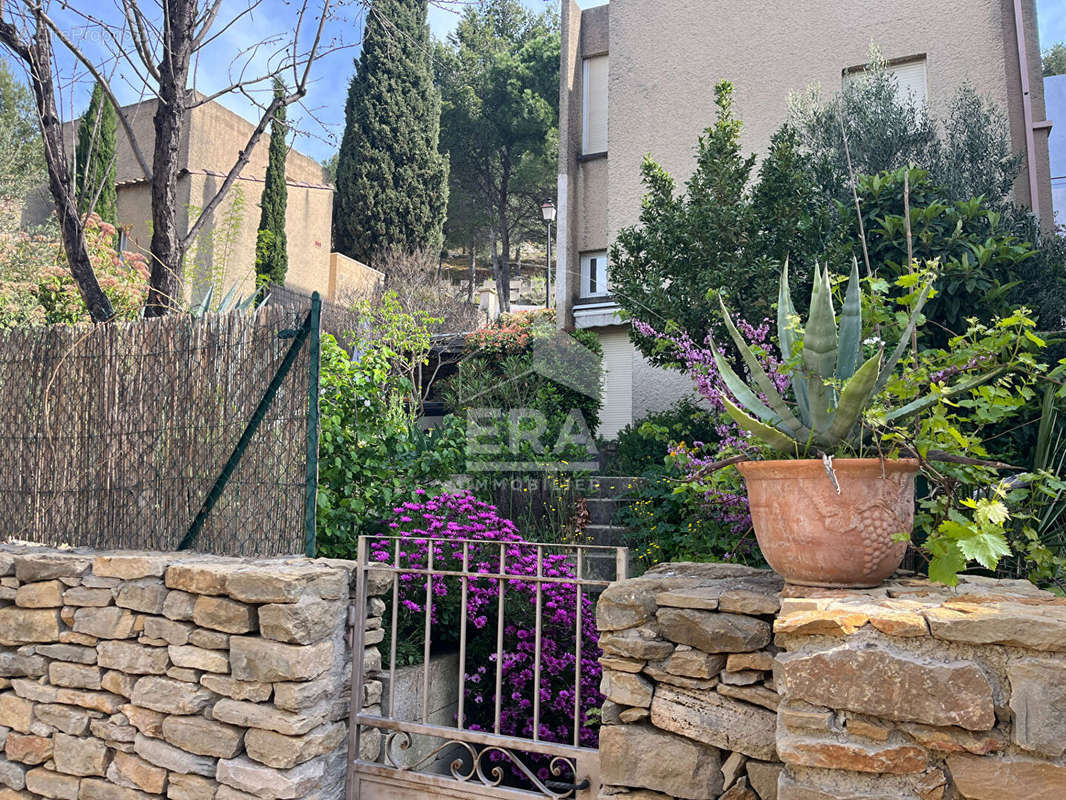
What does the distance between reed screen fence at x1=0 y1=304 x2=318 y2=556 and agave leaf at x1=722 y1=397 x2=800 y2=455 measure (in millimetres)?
1891

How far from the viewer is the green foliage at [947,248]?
4.74m

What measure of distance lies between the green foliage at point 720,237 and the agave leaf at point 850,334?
2985 millimetres

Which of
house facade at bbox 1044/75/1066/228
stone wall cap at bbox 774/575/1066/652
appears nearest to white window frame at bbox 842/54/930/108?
house facade at bbox 1044/75/1066/228

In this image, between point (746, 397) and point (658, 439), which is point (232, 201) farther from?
point (746, 397)

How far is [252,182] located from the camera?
14.8 meters

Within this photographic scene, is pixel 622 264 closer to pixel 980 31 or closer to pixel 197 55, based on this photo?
pixel 197 55

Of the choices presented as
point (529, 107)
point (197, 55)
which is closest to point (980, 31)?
point (197, 55)

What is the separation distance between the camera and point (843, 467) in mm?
1979

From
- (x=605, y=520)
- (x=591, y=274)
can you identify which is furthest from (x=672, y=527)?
(x=591, y=274)

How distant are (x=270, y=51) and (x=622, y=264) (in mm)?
3100

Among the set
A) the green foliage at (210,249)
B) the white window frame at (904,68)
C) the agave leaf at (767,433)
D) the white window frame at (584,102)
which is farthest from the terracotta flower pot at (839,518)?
the white window frame at (584,102)

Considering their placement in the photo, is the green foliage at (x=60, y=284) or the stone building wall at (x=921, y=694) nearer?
the stone building wall at (x=921, y=694)

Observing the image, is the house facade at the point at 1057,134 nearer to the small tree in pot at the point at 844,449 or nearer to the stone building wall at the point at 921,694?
the small tree in pot at the point at 844,449

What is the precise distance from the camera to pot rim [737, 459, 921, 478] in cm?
197
